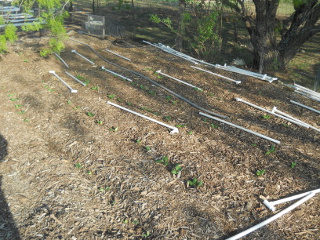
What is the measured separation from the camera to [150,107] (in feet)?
19.3

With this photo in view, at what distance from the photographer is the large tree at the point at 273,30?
894cm

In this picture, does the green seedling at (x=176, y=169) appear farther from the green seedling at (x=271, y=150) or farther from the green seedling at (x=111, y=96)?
the green seedling at (x=111, y=96)

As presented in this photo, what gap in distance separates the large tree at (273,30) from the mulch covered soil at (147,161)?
9.11 feet

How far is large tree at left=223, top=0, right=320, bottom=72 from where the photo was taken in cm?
894

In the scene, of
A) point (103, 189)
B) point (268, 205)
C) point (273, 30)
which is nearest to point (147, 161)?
point (103, 189)

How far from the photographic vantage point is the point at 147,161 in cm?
433

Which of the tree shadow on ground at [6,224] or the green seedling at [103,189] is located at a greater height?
the green seedling at [103,189]

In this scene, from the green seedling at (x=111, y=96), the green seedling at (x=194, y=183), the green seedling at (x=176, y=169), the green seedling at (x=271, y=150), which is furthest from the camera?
the green seedling at (x=111, y=96)

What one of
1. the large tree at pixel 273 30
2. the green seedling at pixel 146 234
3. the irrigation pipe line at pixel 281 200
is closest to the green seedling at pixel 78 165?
the green seedling at pixel 146 234

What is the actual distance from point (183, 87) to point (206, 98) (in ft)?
2.52

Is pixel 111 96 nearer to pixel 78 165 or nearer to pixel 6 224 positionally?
pixel 78 165

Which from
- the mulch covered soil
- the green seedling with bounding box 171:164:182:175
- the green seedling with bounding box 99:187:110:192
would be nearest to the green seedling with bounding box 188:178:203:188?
the mulch covered soil

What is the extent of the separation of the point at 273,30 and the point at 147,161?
733cm

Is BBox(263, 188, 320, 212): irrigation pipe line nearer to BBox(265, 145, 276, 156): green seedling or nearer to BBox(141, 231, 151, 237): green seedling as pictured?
BBox(265, 145, 276, 156): green seedling
